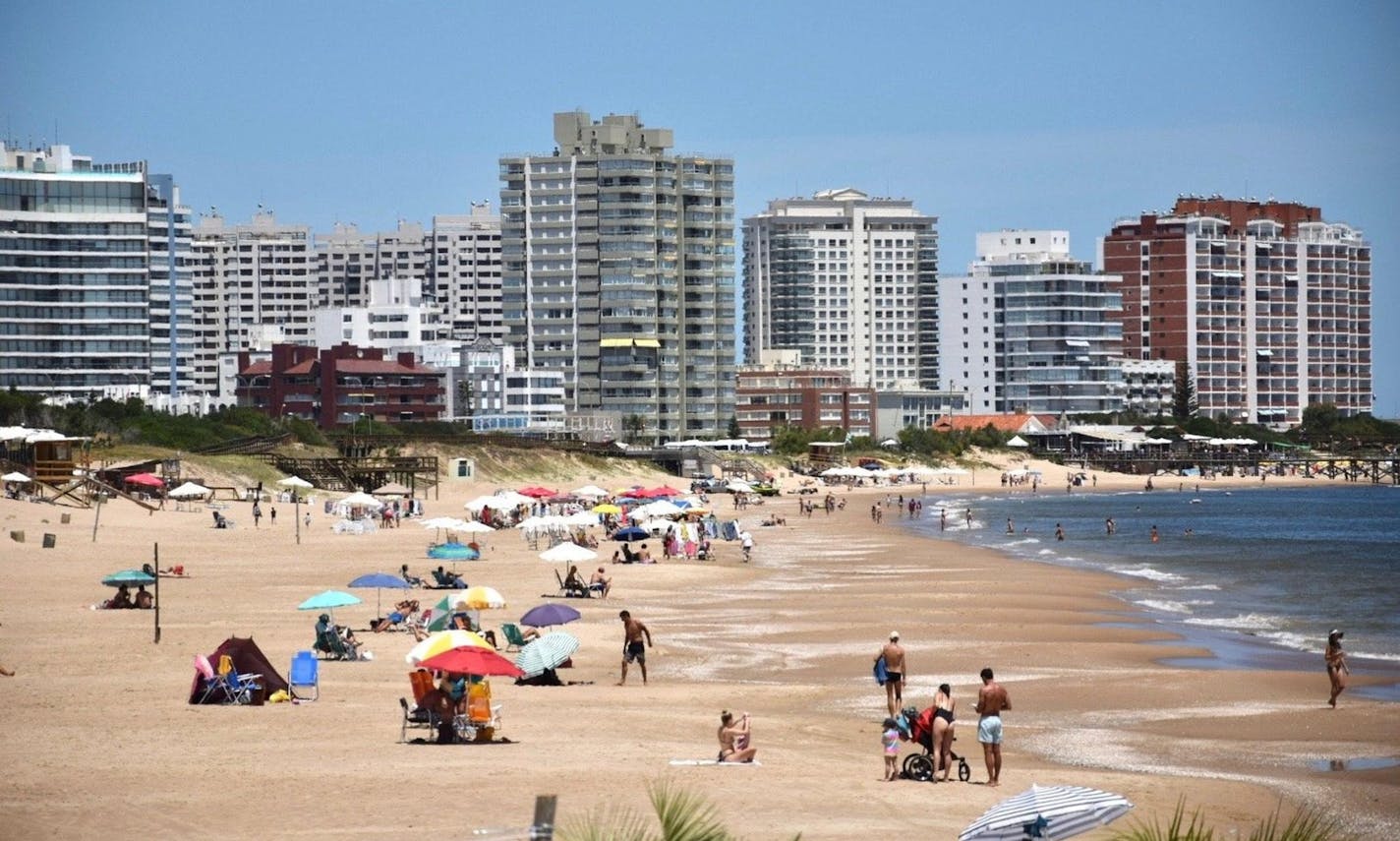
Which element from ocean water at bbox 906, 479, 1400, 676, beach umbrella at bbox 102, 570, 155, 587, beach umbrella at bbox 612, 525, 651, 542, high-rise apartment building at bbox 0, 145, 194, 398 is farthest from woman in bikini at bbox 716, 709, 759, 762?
high-rise apartment building at bbox 0, 145, 194, 398

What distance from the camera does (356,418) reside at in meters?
140

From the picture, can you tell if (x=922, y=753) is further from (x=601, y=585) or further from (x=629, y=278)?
(x=629, y=278)

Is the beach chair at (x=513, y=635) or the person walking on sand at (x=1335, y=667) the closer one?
the person walking on sand at (x=1335, y=667)

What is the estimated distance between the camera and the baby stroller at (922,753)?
1827 centimetres

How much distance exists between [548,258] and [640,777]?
134161 mm

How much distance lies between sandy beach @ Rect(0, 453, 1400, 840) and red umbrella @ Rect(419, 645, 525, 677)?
797mm

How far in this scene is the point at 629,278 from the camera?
147125 mm

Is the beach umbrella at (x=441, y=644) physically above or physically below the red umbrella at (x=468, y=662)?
above

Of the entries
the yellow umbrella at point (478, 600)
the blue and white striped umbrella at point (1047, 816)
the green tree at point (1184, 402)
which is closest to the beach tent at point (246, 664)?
the yellow umbrella at point (478, 600)

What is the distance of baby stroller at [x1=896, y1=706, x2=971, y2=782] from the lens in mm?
18266

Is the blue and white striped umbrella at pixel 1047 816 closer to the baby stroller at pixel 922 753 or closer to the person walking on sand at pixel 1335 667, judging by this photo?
the baby stroller at pixel 922 753

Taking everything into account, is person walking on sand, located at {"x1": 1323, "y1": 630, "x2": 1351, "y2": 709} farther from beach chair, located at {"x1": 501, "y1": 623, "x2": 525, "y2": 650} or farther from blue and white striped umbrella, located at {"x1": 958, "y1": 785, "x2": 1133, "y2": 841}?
blue and white striped umbrella, located at {"x1": 958, "y1": 785, "x2": 1133, "y2": 841}

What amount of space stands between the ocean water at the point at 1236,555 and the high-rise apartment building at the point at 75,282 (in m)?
56.7

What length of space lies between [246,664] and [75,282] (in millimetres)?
115286
